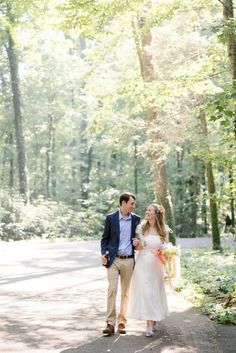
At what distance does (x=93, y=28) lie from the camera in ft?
42.3

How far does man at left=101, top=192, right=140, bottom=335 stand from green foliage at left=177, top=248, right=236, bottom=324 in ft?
5.48

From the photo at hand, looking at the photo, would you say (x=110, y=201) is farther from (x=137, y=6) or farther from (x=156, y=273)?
(x=156, y=273)

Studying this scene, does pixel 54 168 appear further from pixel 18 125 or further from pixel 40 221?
pixel 40 221

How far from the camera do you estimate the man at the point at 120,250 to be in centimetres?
772

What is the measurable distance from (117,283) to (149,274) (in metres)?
0.49

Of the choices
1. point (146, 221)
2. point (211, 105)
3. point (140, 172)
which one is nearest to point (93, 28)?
point (211, 105)

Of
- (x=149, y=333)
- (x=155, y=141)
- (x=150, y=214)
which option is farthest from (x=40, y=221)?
(x=149, y=333)

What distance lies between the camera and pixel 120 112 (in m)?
36.4

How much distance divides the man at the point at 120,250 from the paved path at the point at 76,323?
1.66 feet

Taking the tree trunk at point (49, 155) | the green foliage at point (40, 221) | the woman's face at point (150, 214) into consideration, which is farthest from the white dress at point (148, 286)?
the tree trunk at point (49, 155)

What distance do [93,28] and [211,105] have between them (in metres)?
5.57

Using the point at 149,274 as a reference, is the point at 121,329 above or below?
below

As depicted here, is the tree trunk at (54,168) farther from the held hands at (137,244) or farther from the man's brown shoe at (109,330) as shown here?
the man's brown shoe at (109,330)

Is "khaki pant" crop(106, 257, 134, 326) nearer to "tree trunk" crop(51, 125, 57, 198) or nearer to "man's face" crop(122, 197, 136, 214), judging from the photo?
"man's face" crop(122, 197, 136, 214)
